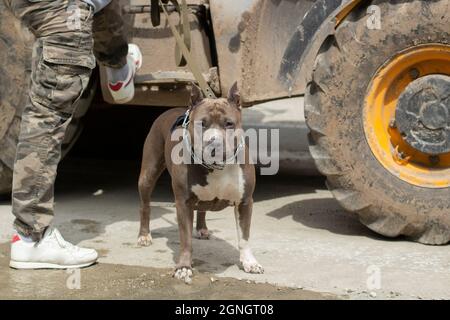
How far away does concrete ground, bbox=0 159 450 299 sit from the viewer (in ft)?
12.6

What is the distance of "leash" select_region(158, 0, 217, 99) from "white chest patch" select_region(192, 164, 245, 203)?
0.40m

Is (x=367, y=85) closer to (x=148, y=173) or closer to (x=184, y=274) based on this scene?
(x=148, y=173)

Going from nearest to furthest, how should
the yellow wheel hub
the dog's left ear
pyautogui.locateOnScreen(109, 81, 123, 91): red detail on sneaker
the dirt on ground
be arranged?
the dirt on ground < the dog's left ear < the yellow wheel hub < pyautogui.locateOnScreen(109, 81, 123, 91): red detail on sneaker

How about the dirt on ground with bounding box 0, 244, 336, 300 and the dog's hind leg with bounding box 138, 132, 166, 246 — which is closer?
the dirt on ground with bounding box 0, 244, 336, 300

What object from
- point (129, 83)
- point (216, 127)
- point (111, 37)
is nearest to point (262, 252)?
point (216, 127)

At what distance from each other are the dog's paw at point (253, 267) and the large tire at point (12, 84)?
164cm

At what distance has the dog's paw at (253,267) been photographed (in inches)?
160

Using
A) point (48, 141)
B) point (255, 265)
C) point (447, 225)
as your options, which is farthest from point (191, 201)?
point (447, 225)

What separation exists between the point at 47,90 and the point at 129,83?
0.94 metres

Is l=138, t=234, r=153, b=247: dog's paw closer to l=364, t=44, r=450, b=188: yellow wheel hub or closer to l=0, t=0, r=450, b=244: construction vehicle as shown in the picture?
l=0, t=0, r=450, b=244: construction vehicle

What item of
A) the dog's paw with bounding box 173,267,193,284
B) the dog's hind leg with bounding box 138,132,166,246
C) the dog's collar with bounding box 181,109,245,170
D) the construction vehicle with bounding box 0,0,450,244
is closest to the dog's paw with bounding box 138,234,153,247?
the dog's hind leg with bounding box 138,132,166,246

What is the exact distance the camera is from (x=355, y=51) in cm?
454

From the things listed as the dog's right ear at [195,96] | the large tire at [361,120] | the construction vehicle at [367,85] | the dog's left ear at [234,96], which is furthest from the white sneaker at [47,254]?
the large tire at [361,120]

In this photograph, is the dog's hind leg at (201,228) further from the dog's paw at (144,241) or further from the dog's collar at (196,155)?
the dog's collar at (196,155)
